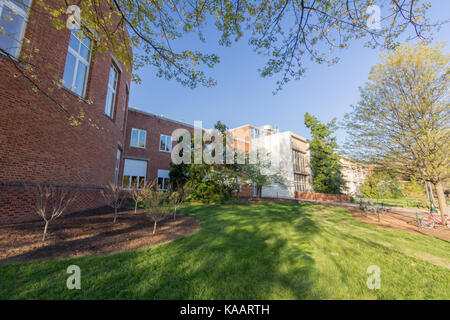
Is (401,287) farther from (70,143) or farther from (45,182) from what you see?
(70,143)

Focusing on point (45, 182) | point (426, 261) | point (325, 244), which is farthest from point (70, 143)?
point (426, 261)

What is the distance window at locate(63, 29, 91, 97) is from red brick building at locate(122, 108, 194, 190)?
39.0 ft

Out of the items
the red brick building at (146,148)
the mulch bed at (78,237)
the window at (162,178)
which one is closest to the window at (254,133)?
the red brick building at (146,148)

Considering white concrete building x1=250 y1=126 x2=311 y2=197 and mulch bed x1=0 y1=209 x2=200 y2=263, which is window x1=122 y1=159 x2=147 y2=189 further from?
white concrete building x1=250 y1=126 x2=311 y2=197

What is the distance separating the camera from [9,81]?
5.55 meters

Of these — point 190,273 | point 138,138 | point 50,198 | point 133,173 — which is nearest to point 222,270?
point 190,273

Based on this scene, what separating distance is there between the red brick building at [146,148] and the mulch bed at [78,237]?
1381 cm

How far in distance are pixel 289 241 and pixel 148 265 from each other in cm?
403

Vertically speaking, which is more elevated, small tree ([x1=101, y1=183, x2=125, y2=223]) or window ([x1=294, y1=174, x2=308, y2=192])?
window ([x1=294, y1=174, x2=308, y2=192])

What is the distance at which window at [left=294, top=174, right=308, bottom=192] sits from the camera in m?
30.5

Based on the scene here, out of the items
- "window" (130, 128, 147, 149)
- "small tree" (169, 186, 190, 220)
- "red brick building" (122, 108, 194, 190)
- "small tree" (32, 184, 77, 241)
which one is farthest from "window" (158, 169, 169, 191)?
"small tree" (32, 184, 77, 241)

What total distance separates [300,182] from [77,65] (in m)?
32.0

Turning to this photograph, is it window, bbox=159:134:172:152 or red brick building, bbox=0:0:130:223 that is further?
window, bbox=159:134:172:152

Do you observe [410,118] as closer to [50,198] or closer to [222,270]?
[222,270]
